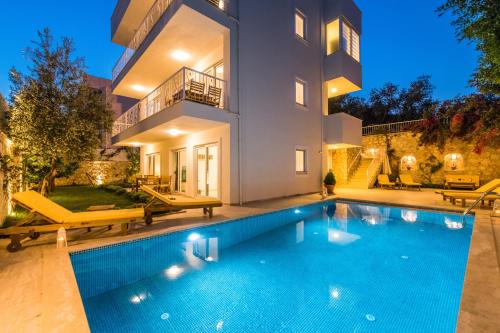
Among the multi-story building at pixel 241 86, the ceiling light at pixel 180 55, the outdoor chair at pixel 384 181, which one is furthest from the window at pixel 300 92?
the outdoor chair at pixel 384 181

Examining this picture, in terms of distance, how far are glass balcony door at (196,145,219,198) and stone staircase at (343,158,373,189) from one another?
10163 mm

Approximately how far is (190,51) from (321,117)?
798 centimetres

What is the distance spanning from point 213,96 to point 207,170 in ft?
10.7

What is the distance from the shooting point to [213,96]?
9266mm

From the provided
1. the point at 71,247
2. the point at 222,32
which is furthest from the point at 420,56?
the point at 71,247

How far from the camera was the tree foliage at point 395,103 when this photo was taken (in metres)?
24.1

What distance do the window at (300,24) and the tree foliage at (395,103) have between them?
52.4ft

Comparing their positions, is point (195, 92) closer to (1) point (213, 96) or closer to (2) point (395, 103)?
(1) point (213, 96)

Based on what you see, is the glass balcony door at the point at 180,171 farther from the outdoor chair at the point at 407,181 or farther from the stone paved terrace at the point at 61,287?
the outdoor chair at the point at 407,181

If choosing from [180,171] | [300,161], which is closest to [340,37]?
[300,161]

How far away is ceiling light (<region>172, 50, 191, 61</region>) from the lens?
1026 cm

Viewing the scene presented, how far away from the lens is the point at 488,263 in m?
3.57

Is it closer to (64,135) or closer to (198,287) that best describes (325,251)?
(198,287)

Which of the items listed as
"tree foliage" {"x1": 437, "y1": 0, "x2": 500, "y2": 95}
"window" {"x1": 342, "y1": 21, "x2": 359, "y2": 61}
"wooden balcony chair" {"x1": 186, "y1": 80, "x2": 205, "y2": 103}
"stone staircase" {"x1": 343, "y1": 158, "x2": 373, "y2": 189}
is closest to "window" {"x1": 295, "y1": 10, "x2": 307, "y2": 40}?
"window" {"x1": 342, "y1": 21, "x2": 359, "y2": 61}
